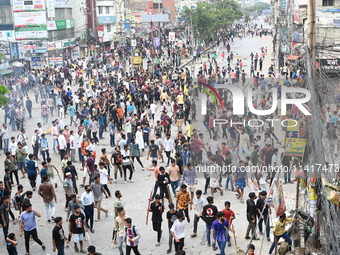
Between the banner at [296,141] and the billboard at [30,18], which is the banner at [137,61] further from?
the banner at [296,141]

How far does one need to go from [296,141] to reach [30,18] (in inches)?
1531

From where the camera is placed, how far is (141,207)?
12.4m

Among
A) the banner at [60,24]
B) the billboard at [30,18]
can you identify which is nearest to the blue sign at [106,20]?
the banner at [60,24]

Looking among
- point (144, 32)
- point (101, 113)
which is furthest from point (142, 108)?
point (144, 32)

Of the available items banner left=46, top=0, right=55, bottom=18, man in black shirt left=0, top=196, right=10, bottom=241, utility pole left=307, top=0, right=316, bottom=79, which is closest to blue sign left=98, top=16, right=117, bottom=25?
banner left=46, top=0, right=55, bottom=18

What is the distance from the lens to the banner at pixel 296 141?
10219 mm

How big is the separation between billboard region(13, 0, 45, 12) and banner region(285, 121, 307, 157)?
1499 inches

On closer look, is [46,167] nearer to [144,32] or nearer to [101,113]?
[101,113]

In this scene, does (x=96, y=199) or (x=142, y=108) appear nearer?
(x=96, y=199)

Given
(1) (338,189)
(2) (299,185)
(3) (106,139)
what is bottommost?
(3) (106,139)

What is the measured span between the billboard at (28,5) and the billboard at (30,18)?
352 millimetres

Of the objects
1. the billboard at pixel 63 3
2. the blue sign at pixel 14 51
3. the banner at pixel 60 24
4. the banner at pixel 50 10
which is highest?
the billboard at pixel 63 3

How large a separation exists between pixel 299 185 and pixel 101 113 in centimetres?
1064

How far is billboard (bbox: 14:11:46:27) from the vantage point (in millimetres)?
44891
